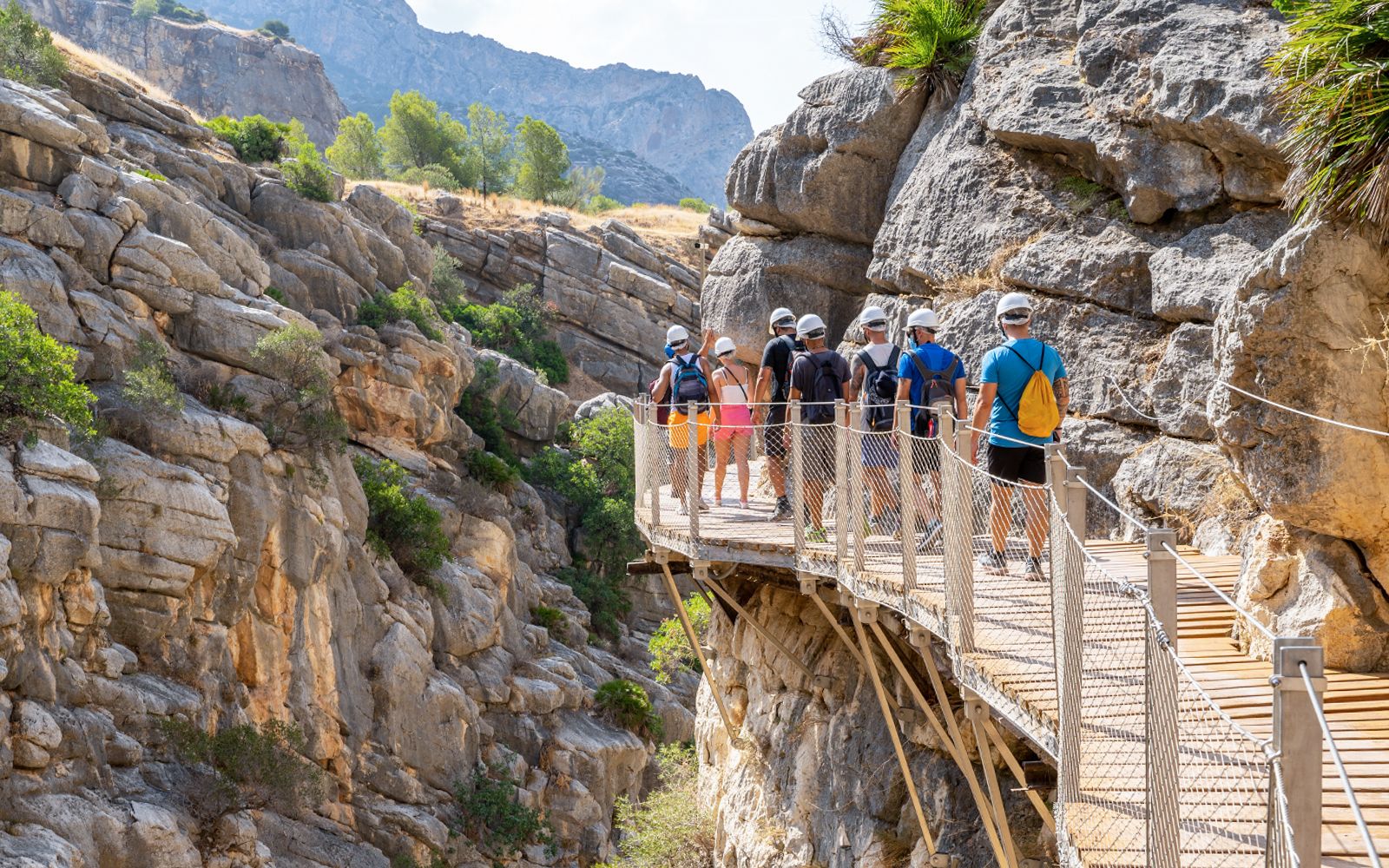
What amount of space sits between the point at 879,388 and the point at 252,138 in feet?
132

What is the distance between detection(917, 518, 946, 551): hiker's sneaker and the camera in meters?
8.72

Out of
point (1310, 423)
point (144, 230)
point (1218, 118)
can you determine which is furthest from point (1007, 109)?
point (144, 230)

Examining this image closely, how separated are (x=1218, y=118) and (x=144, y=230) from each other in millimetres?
26023

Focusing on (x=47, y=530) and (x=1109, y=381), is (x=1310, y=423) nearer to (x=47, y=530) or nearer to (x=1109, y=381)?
(x=1109, y=381)

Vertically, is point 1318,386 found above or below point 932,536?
above

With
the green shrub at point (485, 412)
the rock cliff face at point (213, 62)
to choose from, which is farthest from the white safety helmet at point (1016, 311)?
the rock cliff face at point (213, 62)

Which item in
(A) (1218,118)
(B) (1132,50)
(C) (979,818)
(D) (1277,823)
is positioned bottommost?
(C) (979,818)

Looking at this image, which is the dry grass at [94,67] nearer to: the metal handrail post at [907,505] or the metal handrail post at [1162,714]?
the metal handrail post at [907,505]

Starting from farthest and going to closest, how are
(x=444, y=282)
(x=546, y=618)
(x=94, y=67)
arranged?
(x=444, y=282) < (x=94, y=67) < (x=546, y=618)

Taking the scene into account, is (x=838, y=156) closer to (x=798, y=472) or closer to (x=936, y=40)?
(x=936, y=40)

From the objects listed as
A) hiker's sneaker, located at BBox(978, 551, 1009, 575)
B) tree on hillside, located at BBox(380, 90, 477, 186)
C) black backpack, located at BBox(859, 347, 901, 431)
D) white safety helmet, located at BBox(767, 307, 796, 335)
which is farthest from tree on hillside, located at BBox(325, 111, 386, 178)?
hiker's sneaker, located at BBox(978, 551, 1009, 575)

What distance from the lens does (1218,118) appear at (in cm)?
1012

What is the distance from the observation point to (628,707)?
35750 millimetres

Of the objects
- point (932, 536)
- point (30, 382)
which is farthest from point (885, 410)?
point (30, 382)
